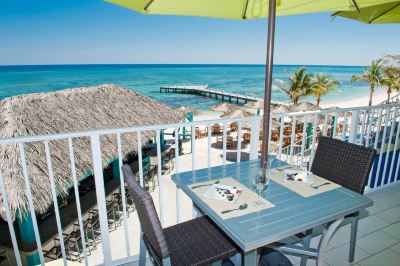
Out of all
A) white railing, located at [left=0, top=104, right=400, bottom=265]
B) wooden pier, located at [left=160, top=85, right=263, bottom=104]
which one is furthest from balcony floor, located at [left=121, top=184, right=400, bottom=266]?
wooden pier, located at [left=160, top=85, right=263, bottom=104]

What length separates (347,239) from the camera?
255 centimetres

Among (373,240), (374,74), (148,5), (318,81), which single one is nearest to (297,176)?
(373,240)

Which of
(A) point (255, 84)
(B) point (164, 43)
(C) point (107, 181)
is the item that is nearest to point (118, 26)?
(B) point (164, 43)

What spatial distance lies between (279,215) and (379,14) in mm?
2589

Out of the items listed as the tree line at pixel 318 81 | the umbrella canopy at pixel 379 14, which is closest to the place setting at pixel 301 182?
the umbrella canopy at pixel 379 14

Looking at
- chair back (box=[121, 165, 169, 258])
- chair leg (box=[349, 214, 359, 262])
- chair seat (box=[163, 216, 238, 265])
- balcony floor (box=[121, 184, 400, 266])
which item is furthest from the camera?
balcony floor (box=[121, 184, 400, 266])

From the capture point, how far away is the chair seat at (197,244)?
154 centimetres

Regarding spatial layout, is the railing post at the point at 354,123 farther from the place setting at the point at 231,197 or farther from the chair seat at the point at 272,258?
the place setting at the point at 231,197

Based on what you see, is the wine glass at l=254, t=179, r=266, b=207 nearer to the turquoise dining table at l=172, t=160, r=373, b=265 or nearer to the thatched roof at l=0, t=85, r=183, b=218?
the turquoise dining table at l=172, t=160, r=373, b=265

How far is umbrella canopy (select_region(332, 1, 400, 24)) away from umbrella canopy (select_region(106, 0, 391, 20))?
0.72 metres

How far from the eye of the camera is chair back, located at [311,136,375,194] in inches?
75.3

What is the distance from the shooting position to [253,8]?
7.24 feet

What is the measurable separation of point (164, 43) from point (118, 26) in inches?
389

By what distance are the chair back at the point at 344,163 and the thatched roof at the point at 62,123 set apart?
500 cm
